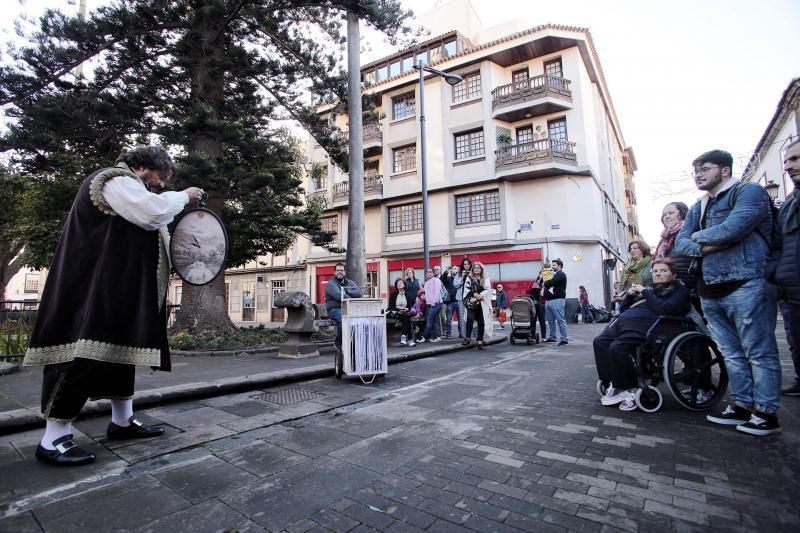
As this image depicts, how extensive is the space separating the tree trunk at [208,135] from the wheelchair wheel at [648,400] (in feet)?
27.4

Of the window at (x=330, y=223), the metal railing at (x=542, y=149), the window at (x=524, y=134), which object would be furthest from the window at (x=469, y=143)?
the window at (x=330, y=223)

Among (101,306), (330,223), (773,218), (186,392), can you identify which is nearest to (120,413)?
(101,306)

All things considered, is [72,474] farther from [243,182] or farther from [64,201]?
[64,201]

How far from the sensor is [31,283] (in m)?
45.6

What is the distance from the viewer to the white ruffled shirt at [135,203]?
2.68 metres

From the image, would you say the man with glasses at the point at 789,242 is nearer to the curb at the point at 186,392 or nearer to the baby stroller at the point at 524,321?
the curb at the point at 186,392

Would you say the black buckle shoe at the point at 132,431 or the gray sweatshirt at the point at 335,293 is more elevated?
the gray sweatshirt at the point at 335,293

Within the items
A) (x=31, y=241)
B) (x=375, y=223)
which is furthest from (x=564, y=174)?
(x=31, y=241)

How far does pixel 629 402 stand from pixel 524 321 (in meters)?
6.07

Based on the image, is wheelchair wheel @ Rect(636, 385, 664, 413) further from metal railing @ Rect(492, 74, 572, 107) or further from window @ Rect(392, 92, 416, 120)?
window @ Rect(392, 92, 416, 120)

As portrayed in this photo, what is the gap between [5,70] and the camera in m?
8.20

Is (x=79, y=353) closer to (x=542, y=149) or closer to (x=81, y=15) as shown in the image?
(x=81, y=15)

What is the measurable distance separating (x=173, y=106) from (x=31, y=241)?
8.87 m

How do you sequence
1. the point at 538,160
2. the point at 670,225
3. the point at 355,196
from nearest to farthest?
the point at 670,225 < the point at 355,196 < the point at 538,160
